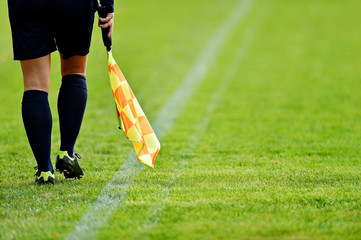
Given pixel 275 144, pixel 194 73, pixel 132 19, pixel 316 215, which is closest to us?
Answer: pixel 316 215

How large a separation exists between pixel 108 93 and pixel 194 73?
201 cm

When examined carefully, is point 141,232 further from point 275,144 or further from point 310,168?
point 275,144

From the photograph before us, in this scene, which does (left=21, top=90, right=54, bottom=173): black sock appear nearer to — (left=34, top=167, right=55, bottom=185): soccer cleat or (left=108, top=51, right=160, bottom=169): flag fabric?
(left=34, top=167, right=55, bottom=185): soccer cleat

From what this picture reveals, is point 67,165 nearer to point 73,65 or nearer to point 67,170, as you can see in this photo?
point 67,170

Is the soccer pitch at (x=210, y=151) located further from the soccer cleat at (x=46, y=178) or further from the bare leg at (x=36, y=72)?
the bare leg at (x=36, y=72)

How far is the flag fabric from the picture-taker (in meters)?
3.93

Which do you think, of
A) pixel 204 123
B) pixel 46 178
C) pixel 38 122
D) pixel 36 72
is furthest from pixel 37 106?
pixel 204 123

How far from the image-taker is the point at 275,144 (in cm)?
523

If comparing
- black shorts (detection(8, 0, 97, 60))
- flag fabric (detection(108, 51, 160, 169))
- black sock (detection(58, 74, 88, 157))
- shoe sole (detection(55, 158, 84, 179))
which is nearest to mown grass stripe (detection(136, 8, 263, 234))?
flag fabric (detection(108, 51, 160, 169))

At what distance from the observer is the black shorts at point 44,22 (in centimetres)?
366

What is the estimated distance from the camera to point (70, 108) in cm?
399

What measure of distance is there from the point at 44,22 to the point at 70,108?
1.90 feet

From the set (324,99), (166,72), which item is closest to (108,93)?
(166,72)

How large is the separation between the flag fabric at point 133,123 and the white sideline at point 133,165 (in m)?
0.22
